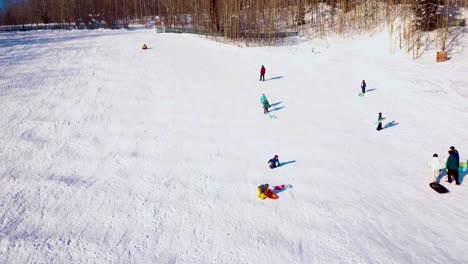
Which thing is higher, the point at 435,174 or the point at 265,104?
the point at 265,104

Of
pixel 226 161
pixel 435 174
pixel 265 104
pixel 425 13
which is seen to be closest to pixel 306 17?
pixel 425 13

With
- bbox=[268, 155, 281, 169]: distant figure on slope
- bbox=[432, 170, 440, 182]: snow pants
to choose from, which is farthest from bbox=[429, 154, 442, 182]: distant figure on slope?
bbox=[268, 155, 281, 169]: distant figure on slope

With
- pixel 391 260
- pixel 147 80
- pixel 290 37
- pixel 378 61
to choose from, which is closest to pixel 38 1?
pixel 290 37

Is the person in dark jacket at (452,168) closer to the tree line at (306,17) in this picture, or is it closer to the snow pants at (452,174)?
the snow pants at (452,174)

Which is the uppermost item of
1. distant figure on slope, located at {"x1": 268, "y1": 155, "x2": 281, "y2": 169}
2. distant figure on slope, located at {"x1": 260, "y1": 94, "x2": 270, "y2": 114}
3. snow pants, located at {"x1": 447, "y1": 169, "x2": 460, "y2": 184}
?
distant figure on slope, located at {"x1": 260, "y1": 94, "x2": 270, "y2": 114}

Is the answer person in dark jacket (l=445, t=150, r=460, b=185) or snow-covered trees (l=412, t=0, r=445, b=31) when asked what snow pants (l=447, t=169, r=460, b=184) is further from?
snow-covered trees (l=412, t=0, r=445, b=31)

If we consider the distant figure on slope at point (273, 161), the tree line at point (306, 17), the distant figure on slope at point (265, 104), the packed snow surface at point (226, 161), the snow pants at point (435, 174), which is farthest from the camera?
the tree line at point (306, 17)

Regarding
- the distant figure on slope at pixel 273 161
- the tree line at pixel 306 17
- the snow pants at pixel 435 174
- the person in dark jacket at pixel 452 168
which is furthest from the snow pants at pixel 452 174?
the tree line at pixel 306 17

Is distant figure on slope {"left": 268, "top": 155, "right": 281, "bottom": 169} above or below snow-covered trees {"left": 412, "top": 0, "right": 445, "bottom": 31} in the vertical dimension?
below

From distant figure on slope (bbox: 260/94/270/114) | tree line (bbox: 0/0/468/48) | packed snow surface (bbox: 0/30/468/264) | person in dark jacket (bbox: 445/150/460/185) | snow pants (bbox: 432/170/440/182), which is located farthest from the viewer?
tree line (bbox: 0/0/468/48)

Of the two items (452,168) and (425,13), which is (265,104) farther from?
(425,13)
